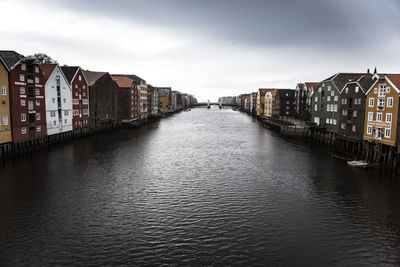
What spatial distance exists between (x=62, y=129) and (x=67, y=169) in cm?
2659

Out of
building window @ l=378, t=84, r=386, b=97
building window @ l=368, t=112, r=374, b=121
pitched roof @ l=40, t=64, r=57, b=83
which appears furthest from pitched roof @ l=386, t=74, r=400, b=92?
pitched roof @ l=40, t=64, r=57, b=83

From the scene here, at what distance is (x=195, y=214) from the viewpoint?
903 inches

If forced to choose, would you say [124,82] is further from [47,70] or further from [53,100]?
[53,100]

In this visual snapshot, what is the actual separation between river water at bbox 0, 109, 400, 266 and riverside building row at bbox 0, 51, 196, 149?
826 centimetres

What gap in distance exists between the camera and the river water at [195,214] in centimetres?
1703

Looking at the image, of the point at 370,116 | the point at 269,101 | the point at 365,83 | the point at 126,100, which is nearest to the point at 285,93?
the point at 269,101

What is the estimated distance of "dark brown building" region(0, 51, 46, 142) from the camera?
143 feet

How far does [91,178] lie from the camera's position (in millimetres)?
32875

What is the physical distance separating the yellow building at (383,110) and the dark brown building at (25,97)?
56.0m

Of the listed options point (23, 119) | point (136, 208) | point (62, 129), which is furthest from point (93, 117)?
point (136, 208)

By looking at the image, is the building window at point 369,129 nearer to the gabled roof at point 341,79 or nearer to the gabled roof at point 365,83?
the gabled roof at point 365,83

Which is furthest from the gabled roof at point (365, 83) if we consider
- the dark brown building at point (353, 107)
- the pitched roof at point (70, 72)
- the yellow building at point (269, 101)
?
the yellow building at point (269, 101)

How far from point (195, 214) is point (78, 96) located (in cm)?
5547

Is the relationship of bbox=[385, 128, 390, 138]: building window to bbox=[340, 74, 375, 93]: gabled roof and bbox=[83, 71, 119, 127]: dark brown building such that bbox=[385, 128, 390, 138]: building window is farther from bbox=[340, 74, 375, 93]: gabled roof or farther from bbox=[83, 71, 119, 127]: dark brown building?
bbox=[83, 71, 119, 127]: dark brown building
